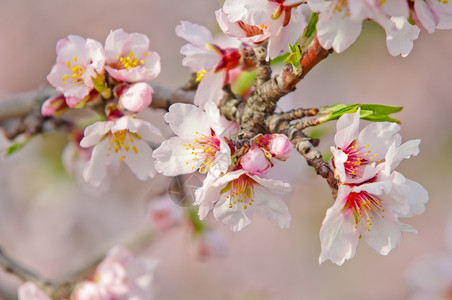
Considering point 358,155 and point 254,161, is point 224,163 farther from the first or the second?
point 358,155

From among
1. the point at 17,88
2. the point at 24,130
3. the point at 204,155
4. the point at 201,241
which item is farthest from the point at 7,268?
the point at 17,88

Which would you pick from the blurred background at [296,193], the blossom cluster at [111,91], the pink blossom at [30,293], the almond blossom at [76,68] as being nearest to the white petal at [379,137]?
the blossom cluster at [111,91]

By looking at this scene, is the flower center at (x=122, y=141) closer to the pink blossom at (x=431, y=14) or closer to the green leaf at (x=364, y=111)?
the green leaf at (x=364, y=111)

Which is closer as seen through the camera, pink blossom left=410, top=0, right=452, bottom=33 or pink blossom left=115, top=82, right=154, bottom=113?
pink blossom left=410, top=0, right=452, bottom=33

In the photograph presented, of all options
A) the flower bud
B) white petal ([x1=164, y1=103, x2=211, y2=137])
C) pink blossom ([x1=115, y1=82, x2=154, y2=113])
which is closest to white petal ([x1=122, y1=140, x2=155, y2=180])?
pink blossom ([x1=115, y1=82, x2=154, y2=113])

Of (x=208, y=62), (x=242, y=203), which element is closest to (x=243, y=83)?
(x=208, y=62)

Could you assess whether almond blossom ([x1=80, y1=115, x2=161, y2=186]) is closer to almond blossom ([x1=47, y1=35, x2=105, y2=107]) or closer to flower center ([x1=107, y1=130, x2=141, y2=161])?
flower center ([x1=107, y1=130, x2=141, y2=161])
